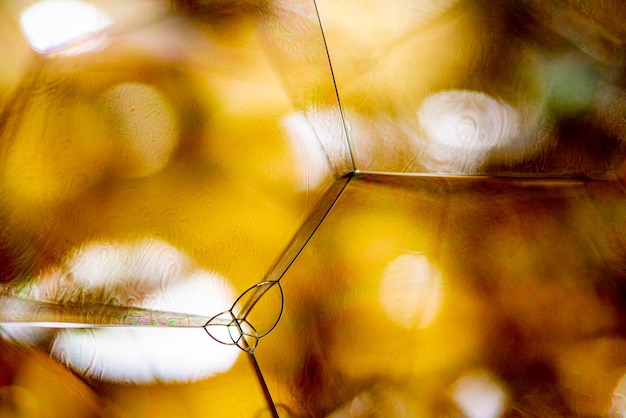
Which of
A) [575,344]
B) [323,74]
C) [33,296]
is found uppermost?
[323,74]

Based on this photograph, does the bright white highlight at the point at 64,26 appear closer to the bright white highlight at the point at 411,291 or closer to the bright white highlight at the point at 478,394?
the bright white highlight at the point at 411,291

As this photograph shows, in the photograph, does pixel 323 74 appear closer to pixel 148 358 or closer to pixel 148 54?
pixel 148 54

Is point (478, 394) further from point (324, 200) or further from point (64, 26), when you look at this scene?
point (64, 26)

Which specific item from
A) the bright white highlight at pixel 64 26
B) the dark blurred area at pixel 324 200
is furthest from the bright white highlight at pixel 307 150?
the bright white highlight at pixel 64 26

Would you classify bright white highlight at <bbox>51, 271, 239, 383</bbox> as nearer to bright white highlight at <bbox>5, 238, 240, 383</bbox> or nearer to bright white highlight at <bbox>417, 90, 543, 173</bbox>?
bright white highlight at <bbox>5, 238, 240, 383</bbox>

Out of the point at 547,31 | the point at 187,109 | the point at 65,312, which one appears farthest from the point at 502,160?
the point at 65,312

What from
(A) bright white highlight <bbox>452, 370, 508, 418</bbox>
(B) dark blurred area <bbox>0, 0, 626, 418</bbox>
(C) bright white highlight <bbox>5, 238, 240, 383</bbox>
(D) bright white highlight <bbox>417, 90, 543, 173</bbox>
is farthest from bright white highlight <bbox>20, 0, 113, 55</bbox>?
(A) bright white highlight <bbox>452, 370, 508, 418</bbox>
